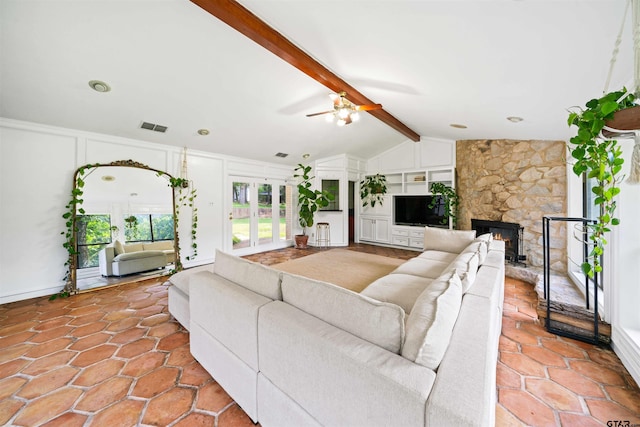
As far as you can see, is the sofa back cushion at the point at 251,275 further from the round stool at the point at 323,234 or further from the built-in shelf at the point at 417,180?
the built-in shelf at the point at 417,180

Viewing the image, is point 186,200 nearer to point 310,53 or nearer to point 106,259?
point 106,259

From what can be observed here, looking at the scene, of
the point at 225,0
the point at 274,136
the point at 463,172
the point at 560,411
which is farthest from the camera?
the point at 463,172

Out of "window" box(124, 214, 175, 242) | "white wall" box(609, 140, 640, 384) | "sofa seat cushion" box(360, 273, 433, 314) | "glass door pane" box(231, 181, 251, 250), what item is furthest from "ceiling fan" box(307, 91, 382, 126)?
"window" box(124, 214, 175, 242)

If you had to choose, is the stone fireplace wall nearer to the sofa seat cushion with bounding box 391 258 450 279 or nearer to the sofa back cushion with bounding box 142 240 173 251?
the sofa seat cushion with bounding box 391 258 450 279

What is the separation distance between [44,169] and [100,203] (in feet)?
2.35

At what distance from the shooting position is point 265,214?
612cm

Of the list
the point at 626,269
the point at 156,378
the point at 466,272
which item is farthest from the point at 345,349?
the point at 626,269

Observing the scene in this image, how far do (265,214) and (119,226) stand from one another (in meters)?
2.92

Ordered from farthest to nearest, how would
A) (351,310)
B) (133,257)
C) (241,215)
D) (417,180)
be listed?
(417,180) < (241,215) < (133,257) < (351,310)

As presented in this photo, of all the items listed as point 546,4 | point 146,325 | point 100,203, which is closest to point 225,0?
point 546,4

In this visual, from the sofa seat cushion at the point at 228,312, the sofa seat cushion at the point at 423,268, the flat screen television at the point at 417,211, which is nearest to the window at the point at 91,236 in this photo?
the sofa seat cushion at the point at 228,312

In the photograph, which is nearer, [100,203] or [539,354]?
[539,354]

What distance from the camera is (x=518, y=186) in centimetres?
443

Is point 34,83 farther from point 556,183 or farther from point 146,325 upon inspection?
point 556,183
